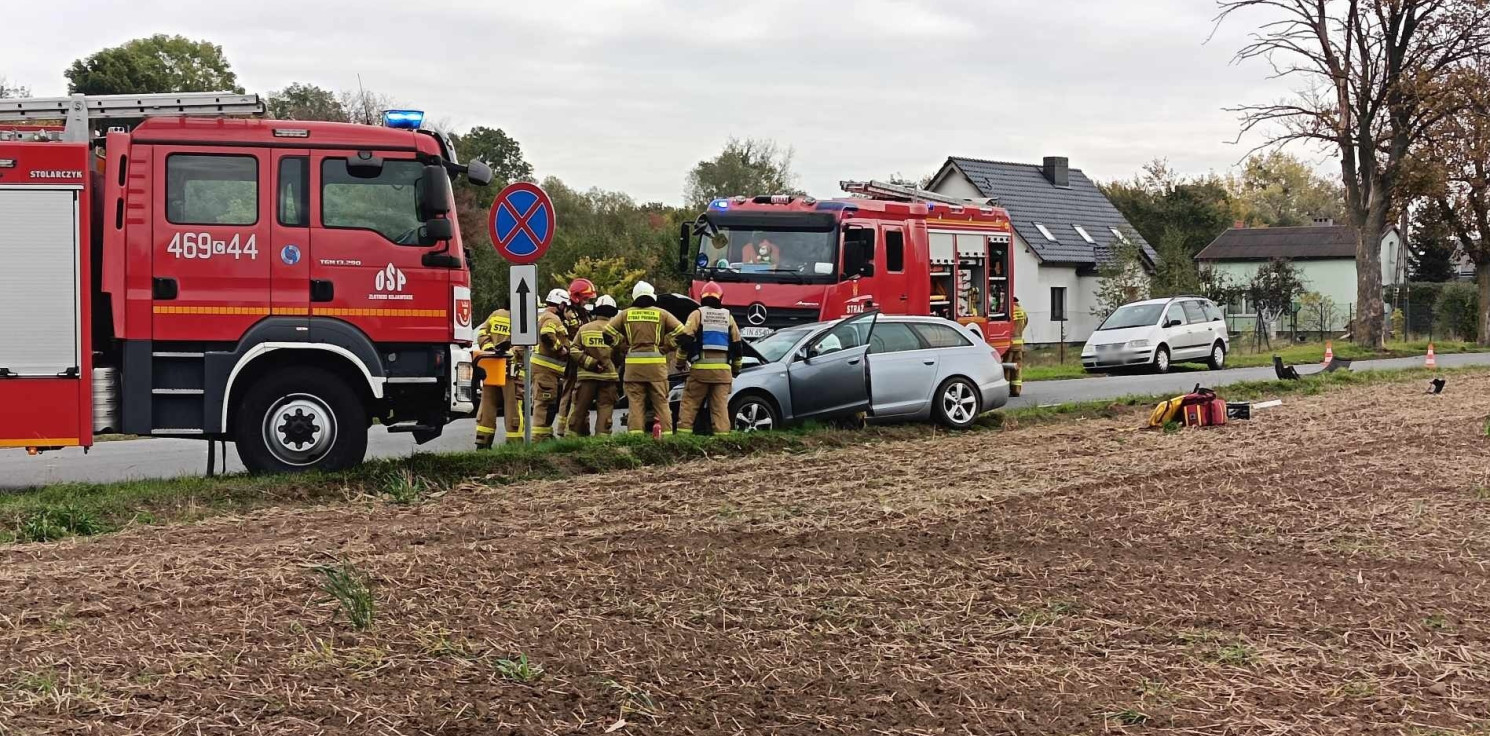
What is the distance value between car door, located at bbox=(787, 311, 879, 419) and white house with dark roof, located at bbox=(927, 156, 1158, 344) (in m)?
31.8

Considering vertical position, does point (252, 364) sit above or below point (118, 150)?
below

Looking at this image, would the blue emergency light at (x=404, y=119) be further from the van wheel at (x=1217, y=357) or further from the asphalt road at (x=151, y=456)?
the van wheel at (x=1217, y=357)

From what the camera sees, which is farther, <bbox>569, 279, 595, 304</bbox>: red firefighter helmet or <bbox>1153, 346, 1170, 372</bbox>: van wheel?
<bbox>1153, 346, 1170, 372</bbox>: van wheel

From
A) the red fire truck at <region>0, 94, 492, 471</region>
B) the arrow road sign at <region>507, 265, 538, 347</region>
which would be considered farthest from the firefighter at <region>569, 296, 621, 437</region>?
the red fire truck at <region>0, 94, 492, 471</region>

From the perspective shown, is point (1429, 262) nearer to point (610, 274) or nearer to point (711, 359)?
point (610, 274)

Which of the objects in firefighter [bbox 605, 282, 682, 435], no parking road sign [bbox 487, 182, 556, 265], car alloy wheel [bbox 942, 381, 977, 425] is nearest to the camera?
→ no parking road sign [bbox 487, 182, 556, 265]

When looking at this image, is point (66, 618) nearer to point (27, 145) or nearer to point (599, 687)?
point (599, 687)

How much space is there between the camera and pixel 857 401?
14.1 meters

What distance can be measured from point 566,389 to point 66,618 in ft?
28.0

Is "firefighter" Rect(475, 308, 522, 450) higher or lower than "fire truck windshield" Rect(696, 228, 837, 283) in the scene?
lower

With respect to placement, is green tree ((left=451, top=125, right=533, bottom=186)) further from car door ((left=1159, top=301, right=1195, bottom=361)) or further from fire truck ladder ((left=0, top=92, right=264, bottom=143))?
fire truck ladder ((left=0, top=92, right=264, bottom=143))

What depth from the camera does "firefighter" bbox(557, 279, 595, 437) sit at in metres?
14.2

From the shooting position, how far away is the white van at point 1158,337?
27000 mm

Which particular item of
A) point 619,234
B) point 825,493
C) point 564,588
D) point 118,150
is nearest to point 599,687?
point 564,588
